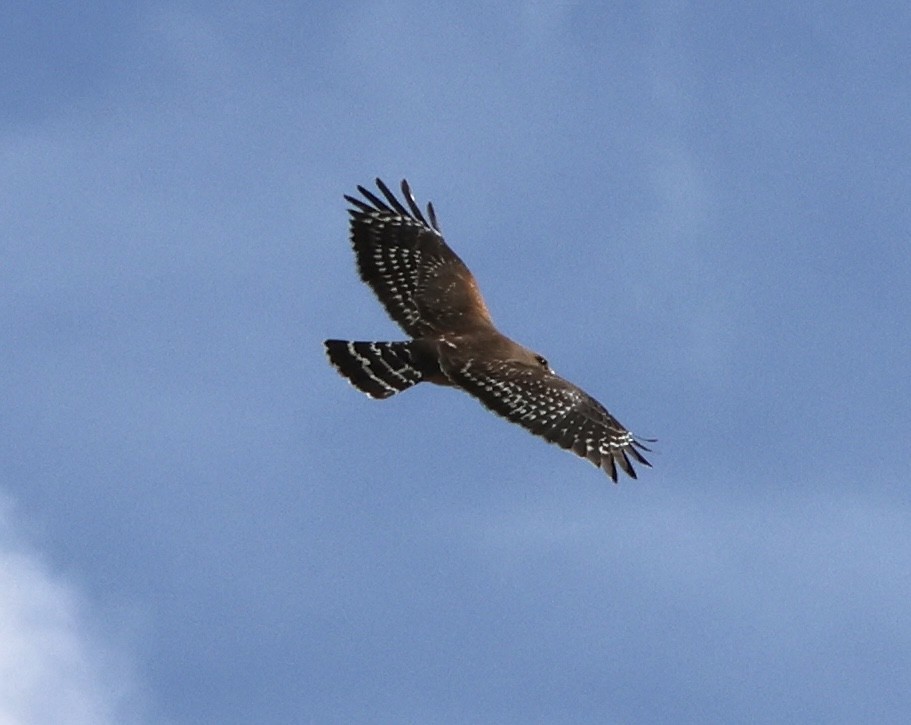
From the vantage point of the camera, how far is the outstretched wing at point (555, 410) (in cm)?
2141

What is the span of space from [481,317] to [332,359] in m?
2.06

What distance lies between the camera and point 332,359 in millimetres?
23047

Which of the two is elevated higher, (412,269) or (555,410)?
(412,269)

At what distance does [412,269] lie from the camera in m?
24.2

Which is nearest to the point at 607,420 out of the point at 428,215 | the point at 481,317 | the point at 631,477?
the point at 631,477

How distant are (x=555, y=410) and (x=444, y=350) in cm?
175

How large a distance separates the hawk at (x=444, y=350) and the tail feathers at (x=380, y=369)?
12mm

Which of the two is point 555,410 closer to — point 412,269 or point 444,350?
point 444,350

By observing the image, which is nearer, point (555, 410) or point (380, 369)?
point (555, 410)

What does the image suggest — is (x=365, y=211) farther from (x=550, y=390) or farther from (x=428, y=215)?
(x=550, y=390)

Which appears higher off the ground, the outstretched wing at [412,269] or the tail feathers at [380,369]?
the outstretched wing at [412,269]

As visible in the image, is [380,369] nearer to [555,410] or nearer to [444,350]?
[444,350]

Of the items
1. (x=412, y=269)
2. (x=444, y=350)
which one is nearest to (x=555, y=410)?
(x=444, y=350)

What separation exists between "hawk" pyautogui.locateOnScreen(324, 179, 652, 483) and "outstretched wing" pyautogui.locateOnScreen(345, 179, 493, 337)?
13 millimetres
